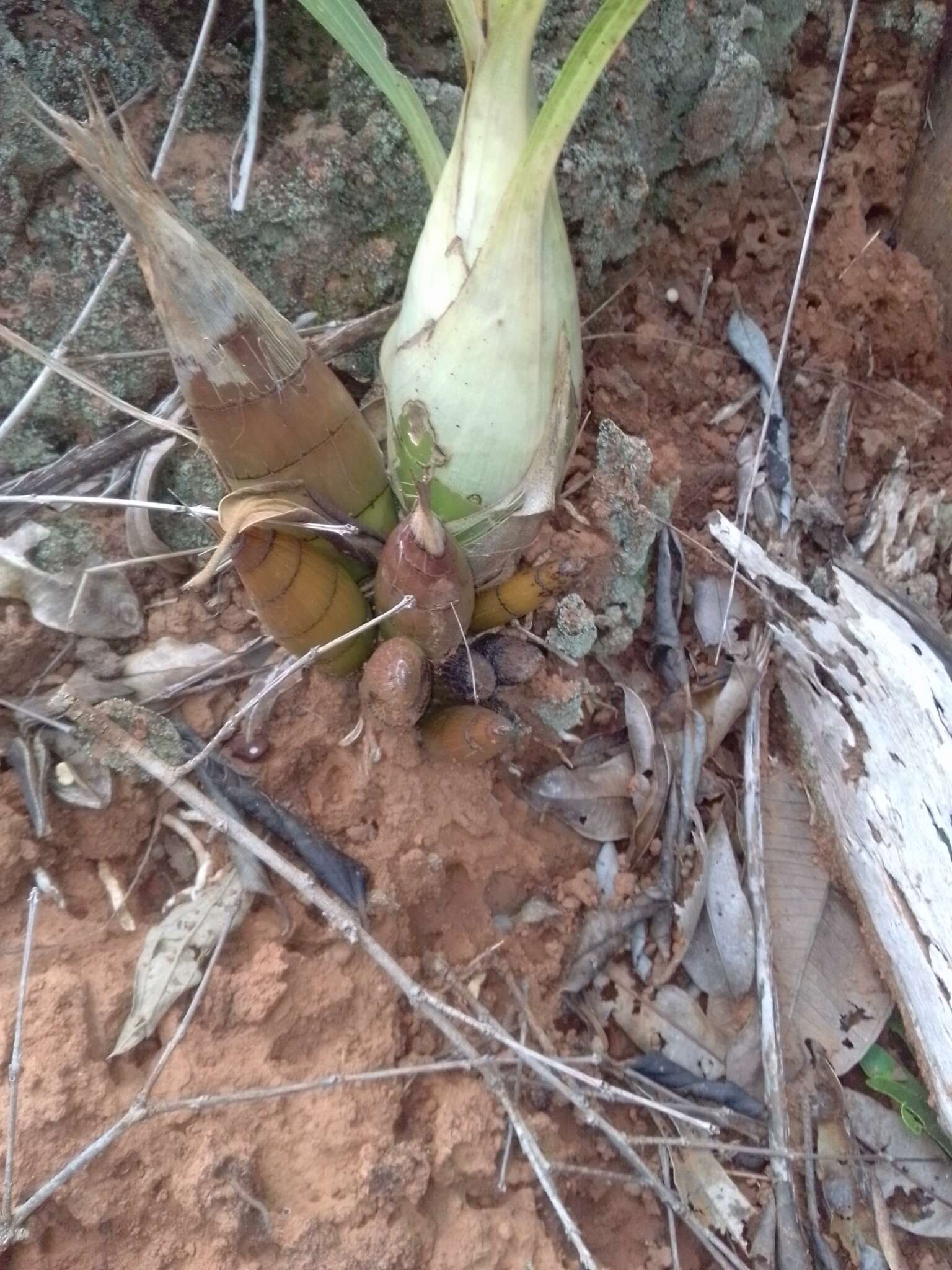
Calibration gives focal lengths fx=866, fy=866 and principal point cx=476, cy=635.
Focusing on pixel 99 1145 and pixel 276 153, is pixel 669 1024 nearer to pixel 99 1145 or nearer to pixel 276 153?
pixel 99 1145

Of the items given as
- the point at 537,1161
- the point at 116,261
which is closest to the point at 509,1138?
the point at 537,1161

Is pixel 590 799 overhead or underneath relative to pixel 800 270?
underneath

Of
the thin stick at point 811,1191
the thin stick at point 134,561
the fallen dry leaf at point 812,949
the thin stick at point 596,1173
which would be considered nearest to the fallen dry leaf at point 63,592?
Result: the thin stick at point 134,561

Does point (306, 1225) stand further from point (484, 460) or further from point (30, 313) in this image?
point (30, 313)

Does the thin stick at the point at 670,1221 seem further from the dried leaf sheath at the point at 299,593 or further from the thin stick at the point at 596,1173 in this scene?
the dried leaf sheath at the point at 299,593

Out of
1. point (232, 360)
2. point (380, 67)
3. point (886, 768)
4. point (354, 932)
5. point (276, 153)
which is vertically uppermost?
point (380, 67)

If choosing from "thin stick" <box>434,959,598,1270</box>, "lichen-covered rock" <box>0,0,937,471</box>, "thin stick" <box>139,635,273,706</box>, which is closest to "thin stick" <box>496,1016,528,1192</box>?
"thin stick" <box>434,959,598,1270</box>

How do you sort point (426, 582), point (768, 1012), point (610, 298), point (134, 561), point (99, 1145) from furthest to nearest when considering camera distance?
point (610, 298) < point (768, 1012) < point (134, 561) < point (426, 582) < point (99, 1145)

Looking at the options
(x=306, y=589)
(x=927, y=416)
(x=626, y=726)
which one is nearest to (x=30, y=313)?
(x=306, y=589)
